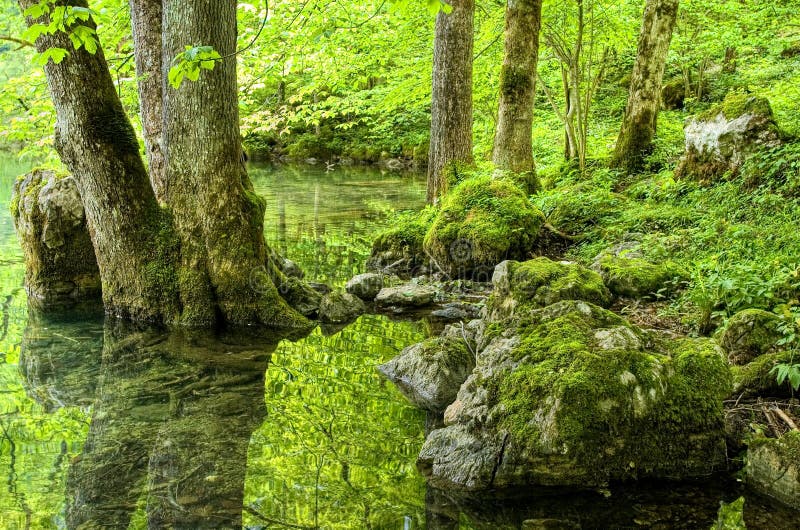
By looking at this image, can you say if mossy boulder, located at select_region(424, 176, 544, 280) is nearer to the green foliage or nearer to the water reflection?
the water reflection

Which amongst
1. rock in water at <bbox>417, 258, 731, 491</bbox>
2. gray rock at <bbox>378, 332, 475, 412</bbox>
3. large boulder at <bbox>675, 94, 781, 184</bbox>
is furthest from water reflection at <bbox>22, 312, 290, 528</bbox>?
large boulder at <bbox>675, 94, 781, 184</bbox>

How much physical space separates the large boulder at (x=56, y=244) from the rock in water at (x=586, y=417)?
6.34 m

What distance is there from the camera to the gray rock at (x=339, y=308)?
24.4ft

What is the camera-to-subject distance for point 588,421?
3.66 metres

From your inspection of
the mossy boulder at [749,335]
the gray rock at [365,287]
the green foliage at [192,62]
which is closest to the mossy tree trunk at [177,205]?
the gray rock at [365,287]

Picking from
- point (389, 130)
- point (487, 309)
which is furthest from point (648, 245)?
point (389, 130)

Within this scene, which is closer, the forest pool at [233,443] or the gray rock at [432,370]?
the forest pool at [233,443]

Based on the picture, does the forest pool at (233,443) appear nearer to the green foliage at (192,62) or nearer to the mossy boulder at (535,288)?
the mossy boulder at (535,288)

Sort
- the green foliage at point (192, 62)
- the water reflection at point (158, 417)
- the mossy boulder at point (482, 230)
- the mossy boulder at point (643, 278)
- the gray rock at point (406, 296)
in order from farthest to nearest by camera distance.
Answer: the mossy boulder at point (482, 230)
the gray rock at point (406, 296)
the mossy boulder at point (643, 278)
the water reflection at point (158, 417)
the green foliage at point (192, 62)

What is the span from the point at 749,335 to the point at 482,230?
437 cm

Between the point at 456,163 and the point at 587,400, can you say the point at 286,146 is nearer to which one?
the point at 456,163

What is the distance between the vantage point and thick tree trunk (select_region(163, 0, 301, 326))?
6.76m

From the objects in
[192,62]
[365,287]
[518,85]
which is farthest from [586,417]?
[518,85]

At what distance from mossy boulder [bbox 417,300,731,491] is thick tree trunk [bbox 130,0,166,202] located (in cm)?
506
